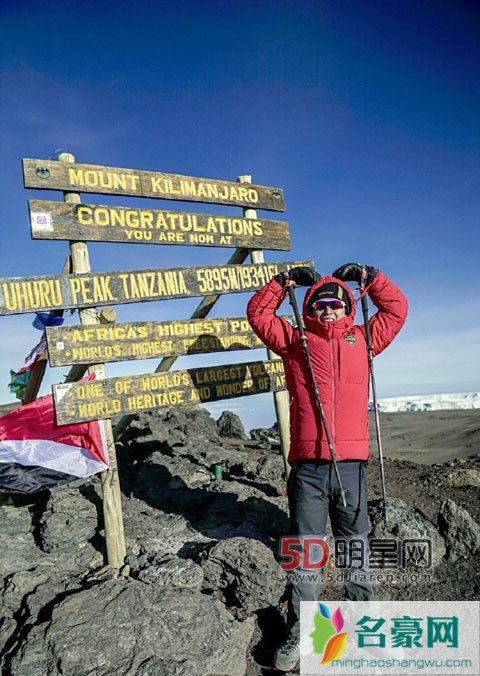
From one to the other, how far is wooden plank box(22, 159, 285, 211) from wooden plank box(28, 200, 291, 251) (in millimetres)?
237

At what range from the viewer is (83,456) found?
17.3ft

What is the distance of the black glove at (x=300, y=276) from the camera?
15.6 ft

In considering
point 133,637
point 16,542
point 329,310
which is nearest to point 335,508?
point 329,310

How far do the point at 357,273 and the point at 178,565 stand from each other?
11.2 feet

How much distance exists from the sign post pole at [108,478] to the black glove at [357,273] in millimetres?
2798

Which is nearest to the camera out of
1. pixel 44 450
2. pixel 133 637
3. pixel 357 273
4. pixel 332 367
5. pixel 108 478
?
pixel 133 637

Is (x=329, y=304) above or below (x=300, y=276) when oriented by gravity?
below

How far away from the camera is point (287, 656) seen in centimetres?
363

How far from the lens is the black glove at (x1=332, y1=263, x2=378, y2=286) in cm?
470

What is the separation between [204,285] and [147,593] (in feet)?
11.7

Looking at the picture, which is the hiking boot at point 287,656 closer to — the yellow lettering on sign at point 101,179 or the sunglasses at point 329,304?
the sunglasses at point 329,304

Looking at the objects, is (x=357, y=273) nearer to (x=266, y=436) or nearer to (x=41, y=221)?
(x=41, y=221)

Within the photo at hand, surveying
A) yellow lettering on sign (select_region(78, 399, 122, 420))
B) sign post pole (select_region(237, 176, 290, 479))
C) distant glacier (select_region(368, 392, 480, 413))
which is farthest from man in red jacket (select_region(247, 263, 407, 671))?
distant glacier (select_region(368, 392, 480, 413))

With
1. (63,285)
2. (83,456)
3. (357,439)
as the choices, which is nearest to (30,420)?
(83,456)
